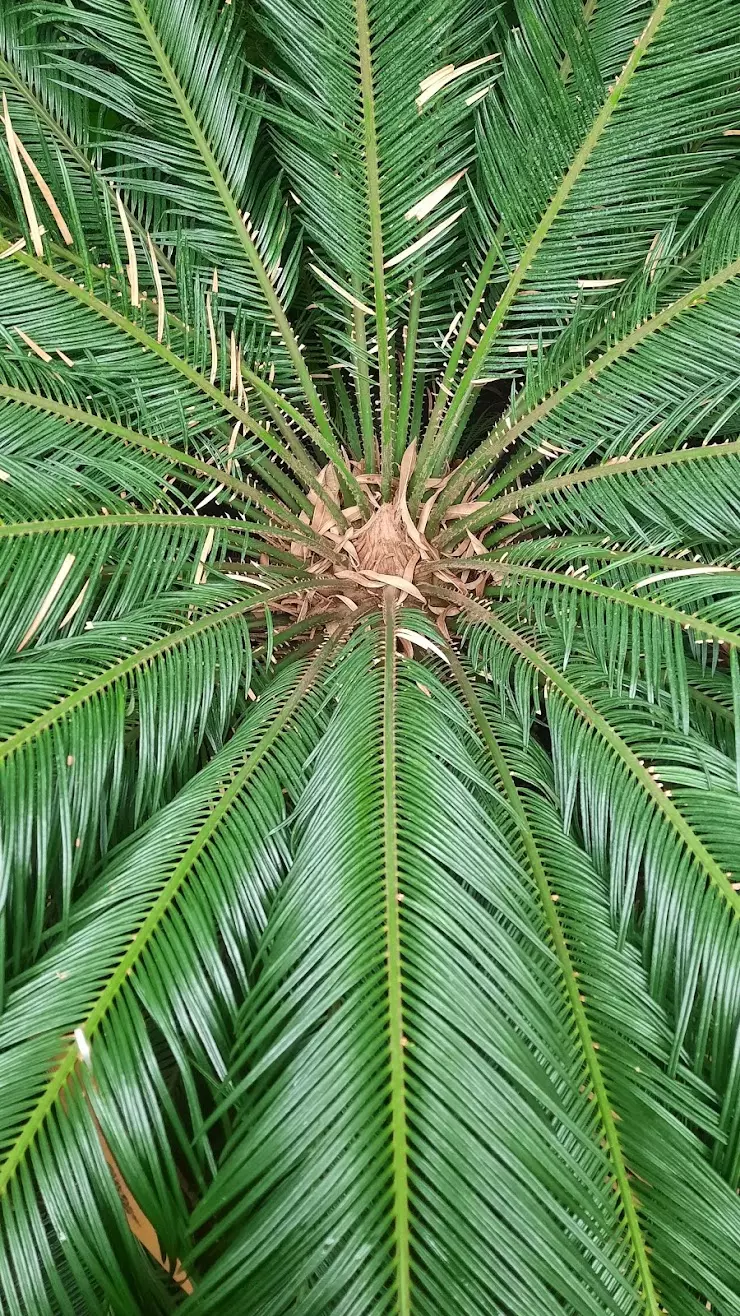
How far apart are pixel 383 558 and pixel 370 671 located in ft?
0.81

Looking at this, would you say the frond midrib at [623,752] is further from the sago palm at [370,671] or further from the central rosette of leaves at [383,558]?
the central rosette of leaves at [383,558]

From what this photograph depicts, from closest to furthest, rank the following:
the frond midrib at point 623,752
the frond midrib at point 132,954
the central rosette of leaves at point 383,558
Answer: the frond midrib at point 132,954, the frond midrib at point 623,752, the central rosette of leaves at point 383,558

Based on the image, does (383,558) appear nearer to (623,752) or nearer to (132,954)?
(623,752)

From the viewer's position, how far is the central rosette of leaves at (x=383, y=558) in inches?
40.0

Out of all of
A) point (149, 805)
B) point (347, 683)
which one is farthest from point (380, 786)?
point (149, 805)

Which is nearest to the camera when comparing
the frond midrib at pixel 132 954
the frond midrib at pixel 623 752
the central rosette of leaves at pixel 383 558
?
the frond midrib at pixel 132 954

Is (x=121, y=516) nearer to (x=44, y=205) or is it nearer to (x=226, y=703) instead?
(x=226, y=703)

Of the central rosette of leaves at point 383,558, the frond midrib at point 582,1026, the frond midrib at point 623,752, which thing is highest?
the central rosette of leaves at point 383,558

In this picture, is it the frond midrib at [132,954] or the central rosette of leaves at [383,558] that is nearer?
the frond midrib at [132,954]

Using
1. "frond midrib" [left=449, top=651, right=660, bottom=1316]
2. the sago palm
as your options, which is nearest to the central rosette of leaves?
the sago palm

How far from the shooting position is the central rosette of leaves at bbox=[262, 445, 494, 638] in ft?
3.34

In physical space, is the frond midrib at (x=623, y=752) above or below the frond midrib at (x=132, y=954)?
above

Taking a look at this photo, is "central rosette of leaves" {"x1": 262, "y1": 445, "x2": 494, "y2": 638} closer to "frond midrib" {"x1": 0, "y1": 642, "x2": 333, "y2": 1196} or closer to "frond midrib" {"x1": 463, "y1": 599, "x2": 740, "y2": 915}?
"frond midrib" {"x1": 463, "y1": 599, "x2": 740, "y2": 915}

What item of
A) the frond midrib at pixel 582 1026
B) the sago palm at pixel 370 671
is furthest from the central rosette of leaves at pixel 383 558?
the frond midrib at pixel 582 1026
